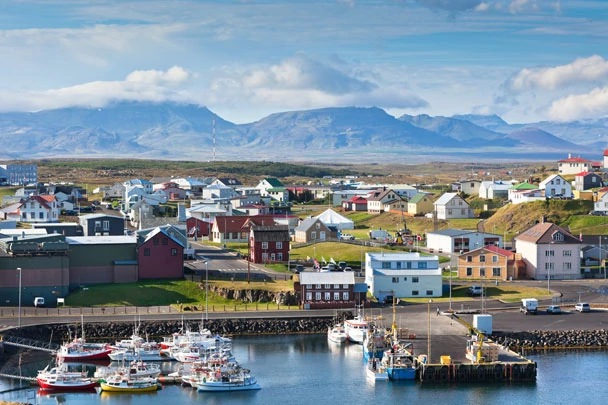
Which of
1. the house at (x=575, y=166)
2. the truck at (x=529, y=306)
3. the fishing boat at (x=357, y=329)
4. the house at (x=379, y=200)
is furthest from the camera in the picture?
the house at (x=575, y=166)

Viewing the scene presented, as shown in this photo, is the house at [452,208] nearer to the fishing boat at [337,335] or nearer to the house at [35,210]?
the house at [35,210]

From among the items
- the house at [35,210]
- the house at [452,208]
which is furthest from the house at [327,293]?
the house at [35,210]

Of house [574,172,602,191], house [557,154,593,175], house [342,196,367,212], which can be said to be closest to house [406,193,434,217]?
house [342,196,367,212]

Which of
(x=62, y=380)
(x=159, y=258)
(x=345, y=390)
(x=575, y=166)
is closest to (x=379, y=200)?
(x=575, y=166)

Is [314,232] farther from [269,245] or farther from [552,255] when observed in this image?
[552,255]

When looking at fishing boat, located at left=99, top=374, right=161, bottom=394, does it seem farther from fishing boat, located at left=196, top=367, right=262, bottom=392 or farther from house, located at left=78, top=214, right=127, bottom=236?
house, located at left=78, top=214, right=127, bottom=236

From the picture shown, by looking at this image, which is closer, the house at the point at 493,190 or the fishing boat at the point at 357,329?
the fishing boat at the point at 357,329

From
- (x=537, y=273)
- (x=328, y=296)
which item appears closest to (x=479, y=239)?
(x=537, y=273)
